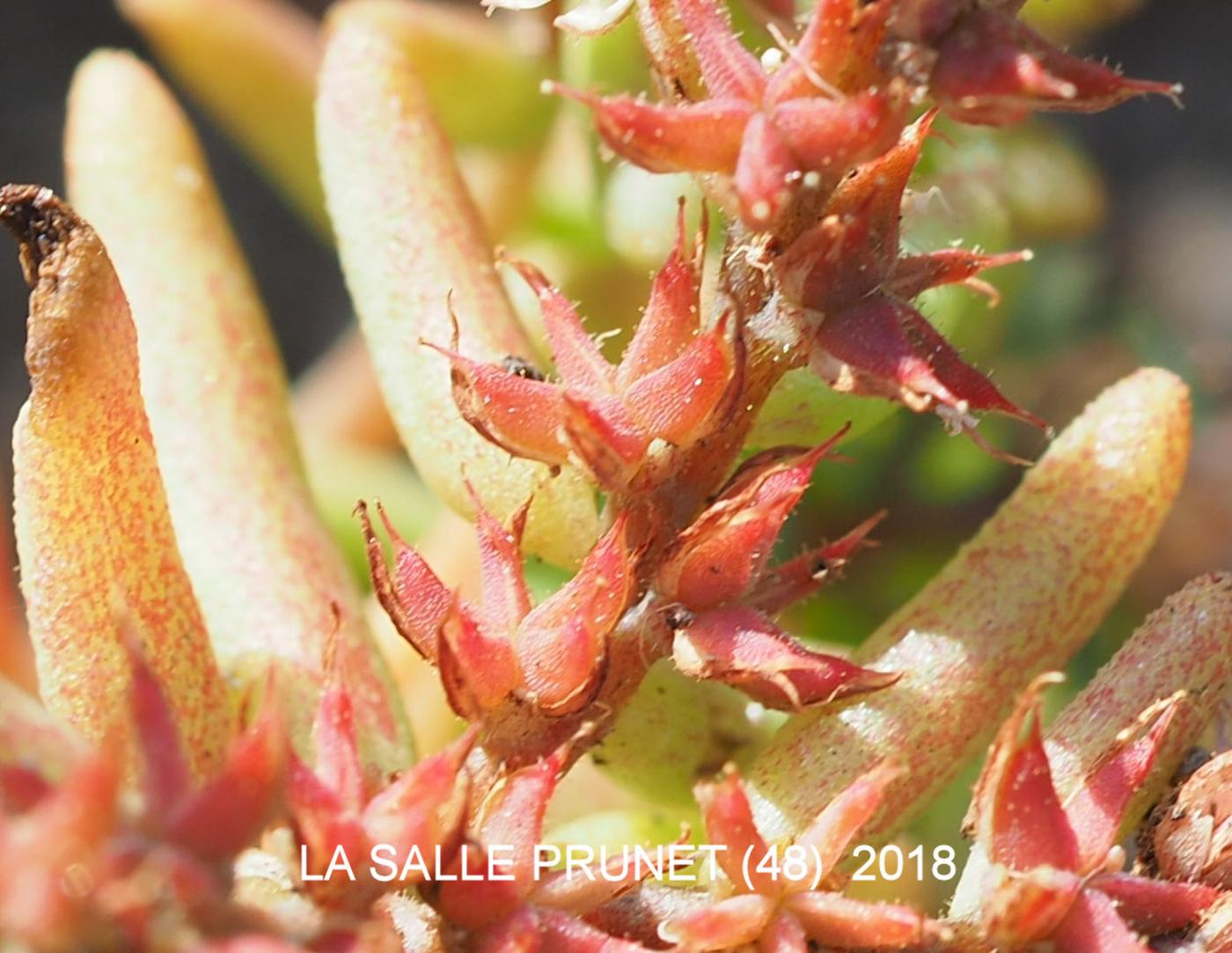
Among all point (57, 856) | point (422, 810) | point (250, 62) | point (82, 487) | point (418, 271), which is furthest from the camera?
point (250, 62)

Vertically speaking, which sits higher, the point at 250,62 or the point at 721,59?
the point at 721,59

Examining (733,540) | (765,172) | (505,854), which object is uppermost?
(765,172)

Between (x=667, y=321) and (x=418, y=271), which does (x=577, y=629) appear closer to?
(x=667, y=321)

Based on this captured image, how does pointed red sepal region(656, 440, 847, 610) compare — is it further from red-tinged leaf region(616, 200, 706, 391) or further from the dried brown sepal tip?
the dried brown sepal tip

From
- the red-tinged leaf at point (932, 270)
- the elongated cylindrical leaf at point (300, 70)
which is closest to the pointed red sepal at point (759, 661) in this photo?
the red-tinged leaf at point (932, 270)

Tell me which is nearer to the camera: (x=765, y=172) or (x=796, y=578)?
(x=765, y=172)

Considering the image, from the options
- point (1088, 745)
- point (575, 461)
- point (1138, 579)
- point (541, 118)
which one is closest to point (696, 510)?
point (575, 461)

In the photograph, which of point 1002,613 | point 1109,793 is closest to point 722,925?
point 1109,793
